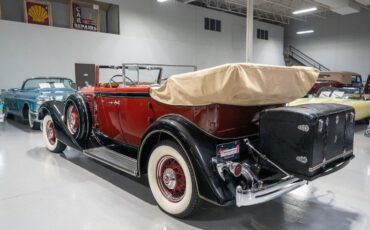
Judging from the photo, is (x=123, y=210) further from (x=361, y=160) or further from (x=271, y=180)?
(x=361, y=160)

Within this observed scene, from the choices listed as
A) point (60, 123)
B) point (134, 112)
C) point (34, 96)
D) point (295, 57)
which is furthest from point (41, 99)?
point (295, 57)

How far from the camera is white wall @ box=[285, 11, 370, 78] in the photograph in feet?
60.2

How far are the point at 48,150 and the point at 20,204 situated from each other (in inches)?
91.6

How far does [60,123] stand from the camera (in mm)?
4371

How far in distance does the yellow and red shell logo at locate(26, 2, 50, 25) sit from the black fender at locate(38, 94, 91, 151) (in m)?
8.64

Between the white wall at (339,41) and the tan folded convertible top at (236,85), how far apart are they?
18.9m

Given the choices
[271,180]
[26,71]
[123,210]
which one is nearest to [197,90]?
[271,180]

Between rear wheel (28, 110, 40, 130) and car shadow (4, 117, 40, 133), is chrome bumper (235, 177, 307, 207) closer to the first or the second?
car shadow (4, 117, 40, 133)

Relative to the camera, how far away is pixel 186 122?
2551 mm

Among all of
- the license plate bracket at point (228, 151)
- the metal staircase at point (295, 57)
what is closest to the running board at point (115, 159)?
the license plate bracket at point (228, 151)

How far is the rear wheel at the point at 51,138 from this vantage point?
479cm

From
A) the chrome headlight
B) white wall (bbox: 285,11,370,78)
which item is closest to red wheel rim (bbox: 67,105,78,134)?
the chrome headlight

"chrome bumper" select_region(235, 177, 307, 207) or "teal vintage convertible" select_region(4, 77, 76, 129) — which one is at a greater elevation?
"teal vintage convertible" select_region(4, 77, 76, 129)

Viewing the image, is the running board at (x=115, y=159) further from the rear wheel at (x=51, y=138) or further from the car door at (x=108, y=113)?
the rear wheel at (x=51, y=138)
